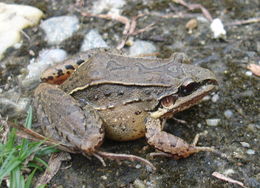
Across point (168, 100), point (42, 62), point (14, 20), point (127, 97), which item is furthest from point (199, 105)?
point (14, 20)

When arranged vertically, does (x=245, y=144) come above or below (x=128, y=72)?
below

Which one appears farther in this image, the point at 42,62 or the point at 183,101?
the point at 42,62

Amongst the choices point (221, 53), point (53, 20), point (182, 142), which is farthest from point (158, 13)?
point (182, 142)

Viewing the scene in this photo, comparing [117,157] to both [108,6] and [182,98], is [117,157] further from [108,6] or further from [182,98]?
[108,6]

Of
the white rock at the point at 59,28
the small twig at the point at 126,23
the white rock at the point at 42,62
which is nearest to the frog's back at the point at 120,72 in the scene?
the white rock at the point at 42,62

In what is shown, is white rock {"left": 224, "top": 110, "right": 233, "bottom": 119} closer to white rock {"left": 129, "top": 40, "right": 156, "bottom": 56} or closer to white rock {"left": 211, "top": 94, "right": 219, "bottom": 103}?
white rock {"left": 211, "top": 94, "right": 219, "bottom": 103}

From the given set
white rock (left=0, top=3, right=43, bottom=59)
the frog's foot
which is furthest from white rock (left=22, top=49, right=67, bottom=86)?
the frog's foot
